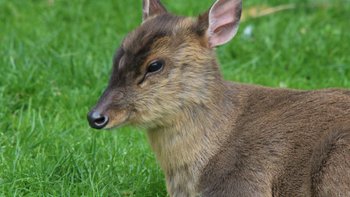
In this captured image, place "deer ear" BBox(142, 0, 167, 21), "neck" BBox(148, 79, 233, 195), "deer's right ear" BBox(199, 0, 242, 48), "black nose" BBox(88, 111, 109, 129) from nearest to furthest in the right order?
"black nose" BBox(88, 111, 109, 129), "neck" BBox(148, 79, 233, 195), "deer's right ear" BBox(199, 0, 242, 48), "deer ear" BBox(142, 0, 167, 21)

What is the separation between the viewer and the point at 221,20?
598 cm

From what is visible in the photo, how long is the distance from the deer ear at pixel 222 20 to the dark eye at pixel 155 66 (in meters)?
0.39

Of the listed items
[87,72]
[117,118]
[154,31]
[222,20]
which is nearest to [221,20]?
[222,20]

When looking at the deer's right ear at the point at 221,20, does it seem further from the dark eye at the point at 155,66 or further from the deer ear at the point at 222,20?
the dark eye at the point at 155,66

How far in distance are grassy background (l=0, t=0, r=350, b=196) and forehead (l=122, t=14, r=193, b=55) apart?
927 mm

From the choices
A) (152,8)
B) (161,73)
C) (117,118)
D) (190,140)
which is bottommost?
(190,140)

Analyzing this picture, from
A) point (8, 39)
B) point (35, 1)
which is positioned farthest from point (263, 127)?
point (35, 1)

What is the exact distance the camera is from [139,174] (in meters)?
6.35

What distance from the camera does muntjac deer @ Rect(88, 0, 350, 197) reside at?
18.3 feet

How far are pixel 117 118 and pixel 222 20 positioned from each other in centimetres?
90

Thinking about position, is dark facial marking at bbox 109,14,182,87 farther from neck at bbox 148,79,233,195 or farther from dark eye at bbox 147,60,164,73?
neck at bbox 148,79,233,195

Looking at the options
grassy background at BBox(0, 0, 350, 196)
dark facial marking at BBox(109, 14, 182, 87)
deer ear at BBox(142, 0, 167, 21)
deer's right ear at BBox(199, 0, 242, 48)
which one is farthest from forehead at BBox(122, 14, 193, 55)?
grassy background at BBox(0, 0, 350, 196)

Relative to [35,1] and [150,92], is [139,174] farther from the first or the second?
[35,1]

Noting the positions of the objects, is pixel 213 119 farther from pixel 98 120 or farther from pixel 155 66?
pixel 98 120
